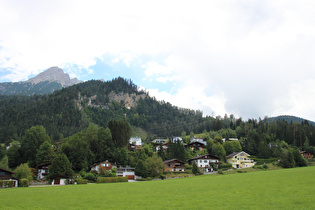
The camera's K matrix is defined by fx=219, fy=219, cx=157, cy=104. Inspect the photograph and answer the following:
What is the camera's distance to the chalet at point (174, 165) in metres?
74.2

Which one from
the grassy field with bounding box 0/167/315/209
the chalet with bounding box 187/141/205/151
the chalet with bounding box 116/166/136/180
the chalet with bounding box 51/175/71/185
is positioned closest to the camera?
the grassy field with bounding box 0/167/315/209

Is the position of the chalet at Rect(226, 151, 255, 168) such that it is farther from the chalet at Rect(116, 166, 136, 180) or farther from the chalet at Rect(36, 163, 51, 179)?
the chalet at Rect(36, 163, 51, 179)

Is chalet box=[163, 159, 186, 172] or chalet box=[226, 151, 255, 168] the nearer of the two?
chalet box=[163, 159, 186, 172]

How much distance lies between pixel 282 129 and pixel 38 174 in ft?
353

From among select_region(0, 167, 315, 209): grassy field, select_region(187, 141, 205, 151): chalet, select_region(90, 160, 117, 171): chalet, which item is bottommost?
select_region(0, 167, 315, 209): grassy field

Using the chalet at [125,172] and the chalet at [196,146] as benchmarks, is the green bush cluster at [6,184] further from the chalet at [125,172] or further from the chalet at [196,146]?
the chalet at [196,146]

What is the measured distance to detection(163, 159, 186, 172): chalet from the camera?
243 feet

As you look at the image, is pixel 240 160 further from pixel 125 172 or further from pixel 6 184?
pixel 6 184

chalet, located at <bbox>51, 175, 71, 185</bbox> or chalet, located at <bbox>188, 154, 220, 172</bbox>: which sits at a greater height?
chalet, located at <bbox>188, 154, 220, 172</bbox>

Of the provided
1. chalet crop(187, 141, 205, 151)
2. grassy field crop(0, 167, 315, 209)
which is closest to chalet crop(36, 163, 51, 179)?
grassy field crop(0, 167, 315, 209)

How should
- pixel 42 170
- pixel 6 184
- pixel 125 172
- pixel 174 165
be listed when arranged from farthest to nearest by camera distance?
pixel 174 165
pixel 125 172
pixel 42 170
pixel 6 184

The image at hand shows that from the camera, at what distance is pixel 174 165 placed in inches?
2943

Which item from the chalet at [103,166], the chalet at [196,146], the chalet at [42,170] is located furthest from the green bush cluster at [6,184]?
the chalet at [196,146]

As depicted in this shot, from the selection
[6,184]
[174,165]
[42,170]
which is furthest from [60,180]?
[174,165]
